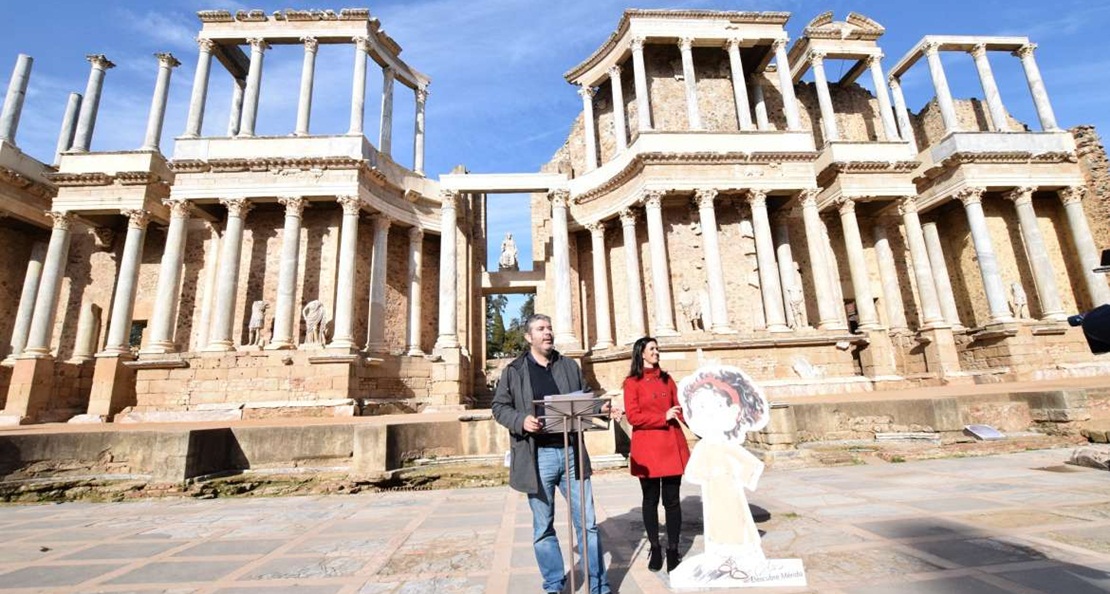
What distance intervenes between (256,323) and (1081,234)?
3165 centimetres

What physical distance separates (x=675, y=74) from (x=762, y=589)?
22.0 m

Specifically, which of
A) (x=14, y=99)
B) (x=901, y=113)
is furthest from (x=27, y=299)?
(x=901, y=113)

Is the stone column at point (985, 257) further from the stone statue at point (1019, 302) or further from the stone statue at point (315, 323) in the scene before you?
the stone statue at point (315, 323)

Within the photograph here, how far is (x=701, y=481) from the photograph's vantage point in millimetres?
3355

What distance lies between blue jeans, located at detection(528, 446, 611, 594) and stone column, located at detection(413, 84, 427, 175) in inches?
779

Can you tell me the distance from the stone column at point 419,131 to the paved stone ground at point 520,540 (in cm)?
1740

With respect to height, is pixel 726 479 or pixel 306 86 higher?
pixel 306 86

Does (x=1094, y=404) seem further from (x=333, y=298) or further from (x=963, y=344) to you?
(x=333, y=298)

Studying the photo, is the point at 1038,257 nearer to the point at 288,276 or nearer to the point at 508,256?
the point at 508,256

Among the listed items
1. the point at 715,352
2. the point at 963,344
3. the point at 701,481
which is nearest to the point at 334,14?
the point at 715,352

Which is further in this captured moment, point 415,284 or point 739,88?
point 739,88

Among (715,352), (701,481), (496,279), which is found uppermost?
(496,279)

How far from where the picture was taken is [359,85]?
60.2 feet

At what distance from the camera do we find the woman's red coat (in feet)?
11.3
